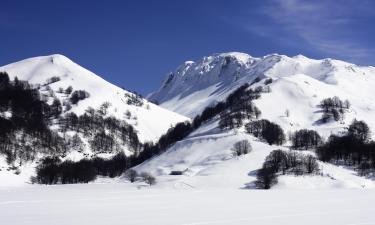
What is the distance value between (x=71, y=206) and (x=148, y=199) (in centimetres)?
958

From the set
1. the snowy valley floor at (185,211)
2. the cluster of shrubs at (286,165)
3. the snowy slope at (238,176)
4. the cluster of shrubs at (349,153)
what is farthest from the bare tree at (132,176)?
the snowy valley floor at (185,211)

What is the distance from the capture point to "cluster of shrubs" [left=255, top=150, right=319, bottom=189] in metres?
147

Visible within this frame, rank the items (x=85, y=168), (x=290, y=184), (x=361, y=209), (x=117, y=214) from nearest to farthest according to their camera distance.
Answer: (x=117, y=214)
(x=361, y=209)
(x=290, y=184)
(x=85, y=168)

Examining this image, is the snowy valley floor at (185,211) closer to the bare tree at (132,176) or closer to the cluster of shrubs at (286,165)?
the cluster of shrubs at (286,165)

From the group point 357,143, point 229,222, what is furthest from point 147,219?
point 357,143

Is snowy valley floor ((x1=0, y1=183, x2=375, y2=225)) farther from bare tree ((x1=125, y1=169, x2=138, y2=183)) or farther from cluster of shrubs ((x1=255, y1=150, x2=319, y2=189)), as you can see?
bare tree ((x1=125, y1=169, x2=138, y2=183))

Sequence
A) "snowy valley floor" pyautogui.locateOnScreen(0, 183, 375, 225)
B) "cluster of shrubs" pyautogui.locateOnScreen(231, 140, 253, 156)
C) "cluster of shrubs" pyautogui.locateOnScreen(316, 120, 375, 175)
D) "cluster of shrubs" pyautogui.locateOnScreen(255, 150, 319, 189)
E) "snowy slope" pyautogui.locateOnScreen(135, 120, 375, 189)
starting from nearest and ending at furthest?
"snowy valley floor" pyautogui.locateOnScreen(0, 183, 375, 225), "snowy slope" pyautogui.locateOnScreen(135, 120, 375, 189), "cluster of shrubs" pyautogui.locateOnScreen(255, 150, 319, 189), "cluster of shrubs" pyautogui.locateOnScreen(316, 120, 375, 175), "cluster of shrubs" pyautogui.locateOnScreen(231, 140, 253, 156)

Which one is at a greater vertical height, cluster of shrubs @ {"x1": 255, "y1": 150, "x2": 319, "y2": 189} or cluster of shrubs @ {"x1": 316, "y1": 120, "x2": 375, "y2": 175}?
cluster of shrubs @ {"x1": 316, "y1": 120, "x2": 375, "y2": 175}

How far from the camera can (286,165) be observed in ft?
519

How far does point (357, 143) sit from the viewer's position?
19375cm

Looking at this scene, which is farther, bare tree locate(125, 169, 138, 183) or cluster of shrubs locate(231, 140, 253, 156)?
cluster of shrubs locate(231, 140, 253, 156)

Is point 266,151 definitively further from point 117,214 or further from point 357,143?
point 117,214

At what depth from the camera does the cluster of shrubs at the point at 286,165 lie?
481ft

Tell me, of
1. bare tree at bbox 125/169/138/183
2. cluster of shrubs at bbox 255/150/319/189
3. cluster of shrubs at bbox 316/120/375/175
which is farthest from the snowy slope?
cluster of shrubs at bbox 316/120/375/175
